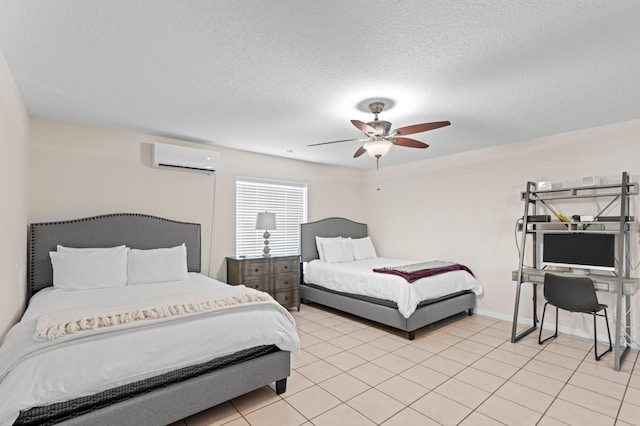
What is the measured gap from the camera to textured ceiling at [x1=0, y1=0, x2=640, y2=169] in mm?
1708

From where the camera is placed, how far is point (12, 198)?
237 centimetres

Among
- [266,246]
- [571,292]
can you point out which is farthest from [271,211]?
[571,292]

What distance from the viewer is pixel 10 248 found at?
7.67 ft

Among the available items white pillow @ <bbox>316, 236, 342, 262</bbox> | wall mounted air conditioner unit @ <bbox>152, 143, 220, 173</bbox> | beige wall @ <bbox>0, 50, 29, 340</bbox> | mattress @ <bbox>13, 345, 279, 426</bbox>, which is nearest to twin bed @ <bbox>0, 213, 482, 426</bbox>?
mattress @ <bbox>13, 345, 279, 426</bbox>

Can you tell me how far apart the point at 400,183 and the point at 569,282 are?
3038 mm

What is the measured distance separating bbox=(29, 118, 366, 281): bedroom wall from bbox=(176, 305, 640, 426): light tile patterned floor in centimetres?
216

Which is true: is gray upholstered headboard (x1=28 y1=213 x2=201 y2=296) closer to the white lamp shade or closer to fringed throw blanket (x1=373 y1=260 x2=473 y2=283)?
the white lamp shade

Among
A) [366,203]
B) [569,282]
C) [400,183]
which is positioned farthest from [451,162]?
[569,282]

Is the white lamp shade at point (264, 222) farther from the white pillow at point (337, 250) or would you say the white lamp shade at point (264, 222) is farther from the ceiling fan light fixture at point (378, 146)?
the ceiling fan light fixture at point (378, 146)

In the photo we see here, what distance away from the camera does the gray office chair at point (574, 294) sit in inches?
122

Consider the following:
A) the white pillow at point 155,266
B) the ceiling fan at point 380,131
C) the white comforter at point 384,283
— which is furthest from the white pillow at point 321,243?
the ceiling fan at point 380,131

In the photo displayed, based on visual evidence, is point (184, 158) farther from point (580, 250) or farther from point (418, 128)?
point (580, 250)

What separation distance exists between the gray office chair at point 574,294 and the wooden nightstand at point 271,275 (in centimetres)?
317

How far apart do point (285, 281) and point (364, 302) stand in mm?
1244
